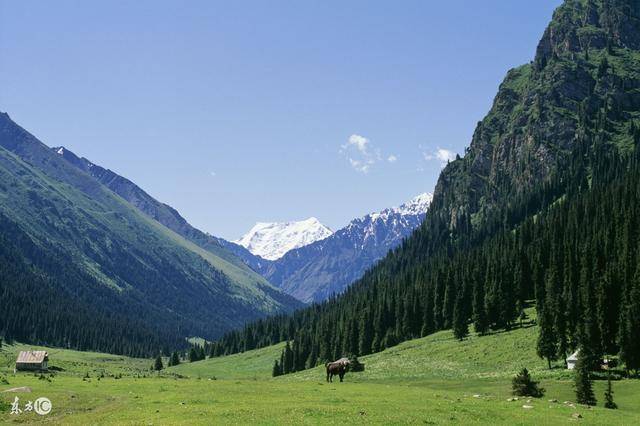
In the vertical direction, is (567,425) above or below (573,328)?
below

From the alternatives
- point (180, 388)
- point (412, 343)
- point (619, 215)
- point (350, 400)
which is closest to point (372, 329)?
point (412, 343)

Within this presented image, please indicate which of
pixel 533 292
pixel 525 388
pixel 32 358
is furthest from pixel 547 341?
pixel 32 358

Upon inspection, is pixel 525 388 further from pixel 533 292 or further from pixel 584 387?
pixel 533 292

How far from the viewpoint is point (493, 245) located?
18400cm

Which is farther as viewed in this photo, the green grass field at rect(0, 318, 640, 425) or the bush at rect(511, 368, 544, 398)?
the bush at rect(511, 368, 544, 398)

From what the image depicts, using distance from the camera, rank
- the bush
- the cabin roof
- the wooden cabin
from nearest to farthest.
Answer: the bush < the wooden cabin < the cabin roof

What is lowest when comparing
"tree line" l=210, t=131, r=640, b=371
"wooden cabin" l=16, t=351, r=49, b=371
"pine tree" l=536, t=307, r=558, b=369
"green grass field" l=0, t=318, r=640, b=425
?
"wooden cabin" l=16, t=351, r=49, b=371

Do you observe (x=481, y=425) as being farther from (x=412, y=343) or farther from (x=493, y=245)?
(x=493, y=245)

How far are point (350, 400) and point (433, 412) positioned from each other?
8660 millimetres

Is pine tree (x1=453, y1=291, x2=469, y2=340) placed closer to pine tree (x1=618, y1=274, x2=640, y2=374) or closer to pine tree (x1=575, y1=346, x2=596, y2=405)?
pine tree (x1=618, y1=274, x2=640, y2=374)

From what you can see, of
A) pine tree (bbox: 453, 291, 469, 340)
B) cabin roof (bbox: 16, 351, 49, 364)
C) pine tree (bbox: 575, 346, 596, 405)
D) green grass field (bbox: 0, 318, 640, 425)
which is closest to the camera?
green grass field (bbox: 0, 318, 640, 425)

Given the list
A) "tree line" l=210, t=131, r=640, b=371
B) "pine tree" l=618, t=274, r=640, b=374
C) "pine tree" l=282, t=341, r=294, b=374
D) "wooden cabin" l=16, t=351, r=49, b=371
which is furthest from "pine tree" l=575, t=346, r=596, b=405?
"pine tree" l=282, t=341, r=294, b=374

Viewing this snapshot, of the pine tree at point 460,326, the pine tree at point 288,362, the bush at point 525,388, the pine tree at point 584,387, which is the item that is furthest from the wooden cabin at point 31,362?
the pine tree at point 584,387

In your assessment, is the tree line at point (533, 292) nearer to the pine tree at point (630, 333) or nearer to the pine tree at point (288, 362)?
the pine tree at point (630, 333)
